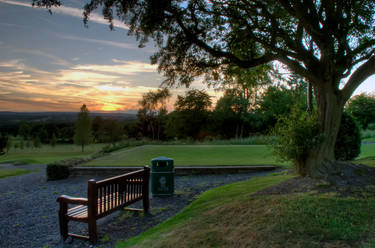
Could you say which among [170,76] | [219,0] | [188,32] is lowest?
[170,76]

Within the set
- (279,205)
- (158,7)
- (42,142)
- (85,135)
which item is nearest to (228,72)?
(158,7)

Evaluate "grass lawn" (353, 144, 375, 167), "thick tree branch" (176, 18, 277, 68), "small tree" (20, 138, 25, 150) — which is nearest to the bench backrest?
"thick tree branch" (176, 18, 277, 68)

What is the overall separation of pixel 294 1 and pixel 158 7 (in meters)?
3.72

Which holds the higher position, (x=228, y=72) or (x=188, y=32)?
(x=188, y=32)

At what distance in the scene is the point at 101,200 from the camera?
218 inches

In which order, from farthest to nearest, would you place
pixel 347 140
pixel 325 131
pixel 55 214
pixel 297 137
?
pixel 347 140 → pixel 55 214 → pixel 325 131 → pixel 297 137

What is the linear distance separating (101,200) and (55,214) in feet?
9.58

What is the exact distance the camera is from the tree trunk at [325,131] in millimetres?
7027

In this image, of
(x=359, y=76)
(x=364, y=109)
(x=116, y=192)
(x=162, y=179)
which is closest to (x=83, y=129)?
(x=162, y=179)

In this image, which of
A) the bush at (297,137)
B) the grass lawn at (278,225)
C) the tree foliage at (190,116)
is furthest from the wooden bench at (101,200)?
the tree foliage at (190,116)

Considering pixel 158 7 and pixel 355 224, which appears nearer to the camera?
pixel 355 224

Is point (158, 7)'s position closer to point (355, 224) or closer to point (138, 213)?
point (138, 213)

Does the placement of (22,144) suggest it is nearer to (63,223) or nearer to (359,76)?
(63,223)

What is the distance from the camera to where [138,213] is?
7121 mm
